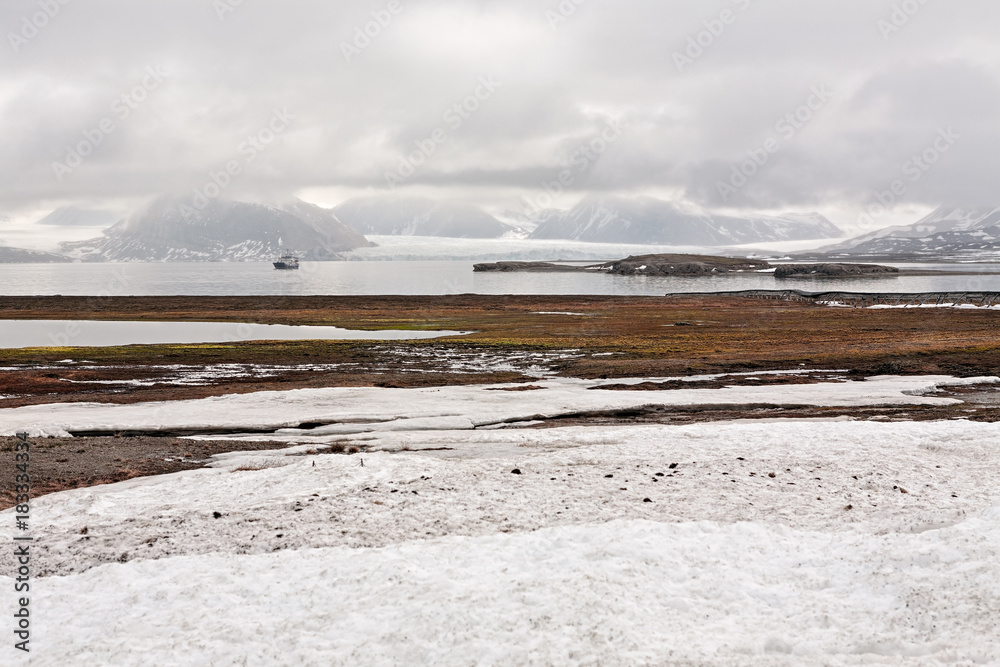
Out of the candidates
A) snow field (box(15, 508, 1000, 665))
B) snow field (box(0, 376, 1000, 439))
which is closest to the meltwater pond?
snow field (box(0, 376, 1000, 439))

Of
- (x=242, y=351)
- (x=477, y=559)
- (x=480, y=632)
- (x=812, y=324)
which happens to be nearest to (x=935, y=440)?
(x=477, y=559)

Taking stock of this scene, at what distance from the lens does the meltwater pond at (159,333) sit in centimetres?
6425

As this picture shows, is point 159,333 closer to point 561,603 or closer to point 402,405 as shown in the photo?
point 402,405

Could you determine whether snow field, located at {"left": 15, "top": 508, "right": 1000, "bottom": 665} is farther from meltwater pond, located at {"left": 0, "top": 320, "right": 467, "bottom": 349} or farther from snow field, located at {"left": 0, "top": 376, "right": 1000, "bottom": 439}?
meltwater pond, located at {"left": 0, "top": 320, "right": 467, "bottom": 349}

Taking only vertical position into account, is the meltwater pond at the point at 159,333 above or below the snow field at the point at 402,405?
above

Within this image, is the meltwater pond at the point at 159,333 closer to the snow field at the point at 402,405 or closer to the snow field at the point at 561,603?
the snow field at the point at 402,405

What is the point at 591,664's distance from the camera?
8766mm

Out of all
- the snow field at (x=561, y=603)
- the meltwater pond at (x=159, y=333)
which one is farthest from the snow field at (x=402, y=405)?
the meltwater pond at (x=159, y=333)

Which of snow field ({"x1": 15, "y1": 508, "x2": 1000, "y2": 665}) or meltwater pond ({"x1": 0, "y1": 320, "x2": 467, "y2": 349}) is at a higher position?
meltwater pond ({"x1": 0, "y1": 320, "x2": 467, "y2": 349})

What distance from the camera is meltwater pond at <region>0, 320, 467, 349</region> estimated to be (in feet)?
211

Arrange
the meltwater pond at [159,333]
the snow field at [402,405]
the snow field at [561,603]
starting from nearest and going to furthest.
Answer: the snow field at [561,603]
the snow field at [402,405]
the meltwater pond at [159,333]


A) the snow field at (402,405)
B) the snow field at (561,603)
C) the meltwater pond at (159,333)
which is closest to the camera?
the snow field at (561,603)

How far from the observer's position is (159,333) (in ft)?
235

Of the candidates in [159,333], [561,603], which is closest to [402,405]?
[561,603]
